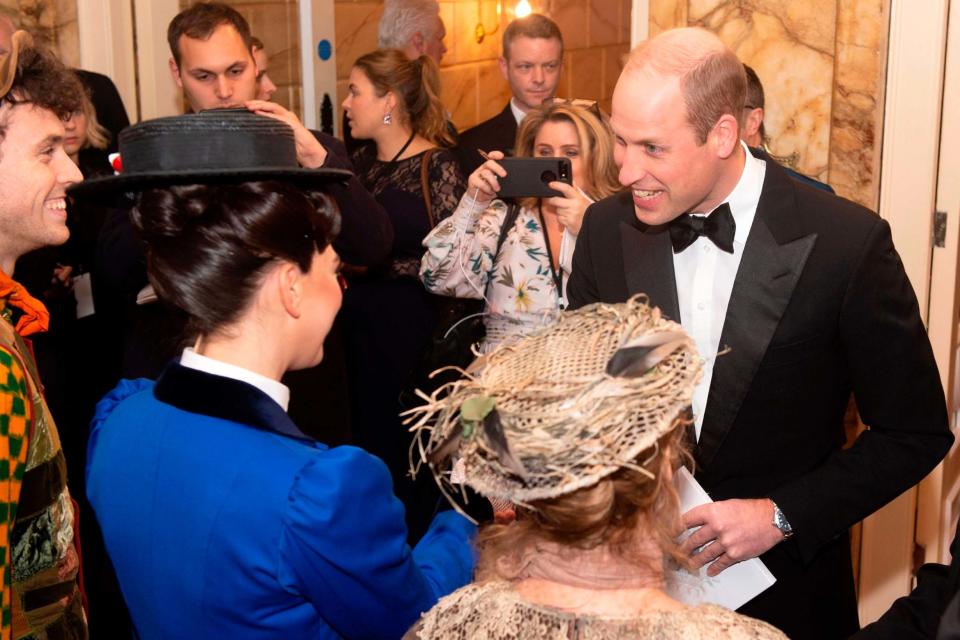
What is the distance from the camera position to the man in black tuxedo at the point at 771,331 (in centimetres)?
224

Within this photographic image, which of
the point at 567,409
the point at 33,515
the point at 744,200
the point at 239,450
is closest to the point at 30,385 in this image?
the point at 33,515

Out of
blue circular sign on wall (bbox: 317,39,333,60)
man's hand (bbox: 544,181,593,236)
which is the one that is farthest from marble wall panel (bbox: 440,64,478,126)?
man's hand (bbox: 544,181,593,236)

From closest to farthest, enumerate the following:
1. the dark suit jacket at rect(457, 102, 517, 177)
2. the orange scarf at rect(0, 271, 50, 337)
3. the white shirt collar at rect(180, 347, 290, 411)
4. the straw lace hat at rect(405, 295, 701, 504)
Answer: the straw lace hat at rect(405, 295, 701, 504) → the white shirt collar at rect(180, 347, 290, 411) → the orange scarf at rect(0, 271, 50, 337) → the dark suit jacket at rect(457, 102, 517, 177)

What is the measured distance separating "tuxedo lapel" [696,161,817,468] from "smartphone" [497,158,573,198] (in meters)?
1.36

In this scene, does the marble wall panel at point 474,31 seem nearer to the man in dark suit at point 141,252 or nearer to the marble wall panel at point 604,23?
the marble wall panel at point 604,23

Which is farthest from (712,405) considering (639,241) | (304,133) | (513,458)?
(304,133)

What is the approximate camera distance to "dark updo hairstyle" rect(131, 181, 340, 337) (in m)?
1.84

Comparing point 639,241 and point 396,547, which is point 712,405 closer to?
point 639,241

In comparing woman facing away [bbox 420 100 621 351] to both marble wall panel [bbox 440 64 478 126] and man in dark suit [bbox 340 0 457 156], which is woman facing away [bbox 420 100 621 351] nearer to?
man in dark suit [bbox 340 0 457 156]

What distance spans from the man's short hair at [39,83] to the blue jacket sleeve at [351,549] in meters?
1.17

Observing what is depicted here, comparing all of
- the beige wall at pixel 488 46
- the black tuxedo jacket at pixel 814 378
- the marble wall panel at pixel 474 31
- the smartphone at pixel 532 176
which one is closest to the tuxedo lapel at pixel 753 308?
the black tuxedo jacket at pixel 814 378

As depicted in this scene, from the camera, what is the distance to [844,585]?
97.0 inches

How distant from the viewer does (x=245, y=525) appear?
1.71 meters

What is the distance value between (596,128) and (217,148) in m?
2.08
